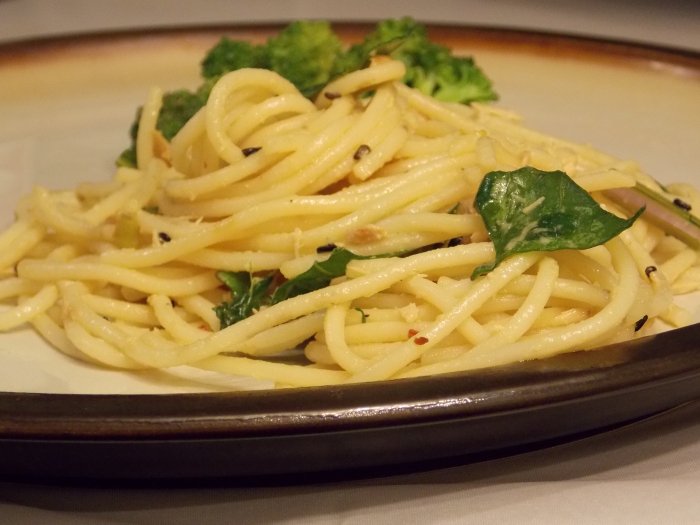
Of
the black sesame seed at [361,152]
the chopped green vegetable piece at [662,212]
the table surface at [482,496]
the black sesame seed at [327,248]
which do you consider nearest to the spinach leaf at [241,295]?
the black sesame seed at [327,248]

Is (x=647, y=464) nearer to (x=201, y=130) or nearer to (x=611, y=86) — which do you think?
(x=201, y=130)

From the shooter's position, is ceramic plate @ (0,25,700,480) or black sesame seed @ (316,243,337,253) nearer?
ceramic plate @ (0,25,700,480)

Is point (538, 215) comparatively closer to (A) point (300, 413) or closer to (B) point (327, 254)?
(B) point (327, 254)

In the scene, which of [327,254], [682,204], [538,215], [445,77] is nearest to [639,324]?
[538,215]

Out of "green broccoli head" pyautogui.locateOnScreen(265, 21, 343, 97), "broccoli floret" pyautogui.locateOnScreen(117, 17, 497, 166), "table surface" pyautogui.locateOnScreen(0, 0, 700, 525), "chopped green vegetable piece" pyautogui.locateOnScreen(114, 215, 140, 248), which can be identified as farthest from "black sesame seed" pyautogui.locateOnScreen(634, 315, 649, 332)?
"green broccoli head" pyautogui.locateOnScreen(265, 21, 343, 97)

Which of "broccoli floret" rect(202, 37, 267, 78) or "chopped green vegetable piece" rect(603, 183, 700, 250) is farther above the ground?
"broccoli floret" rect(202, 37, 267, 78)

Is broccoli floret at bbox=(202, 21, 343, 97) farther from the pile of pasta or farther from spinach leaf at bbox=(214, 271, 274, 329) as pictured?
spinach leaf at bbox=(214, 271, 274, 329)

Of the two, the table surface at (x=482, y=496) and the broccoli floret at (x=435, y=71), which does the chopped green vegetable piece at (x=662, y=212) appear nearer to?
the table surface at (x=482, y=496)
